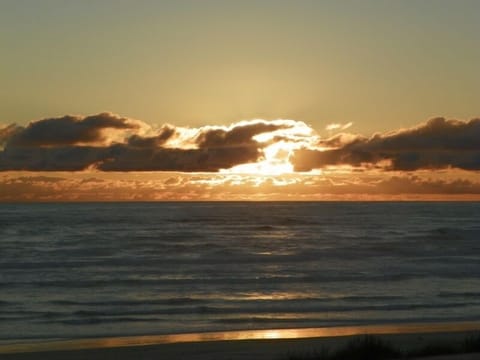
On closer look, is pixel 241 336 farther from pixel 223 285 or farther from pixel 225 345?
pixel 223 285

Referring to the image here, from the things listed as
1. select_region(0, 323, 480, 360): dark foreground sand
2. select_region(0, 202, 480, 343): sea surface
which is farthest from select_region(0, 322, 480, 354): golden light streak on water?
select_region(0, 202, 480, 343): sea surface

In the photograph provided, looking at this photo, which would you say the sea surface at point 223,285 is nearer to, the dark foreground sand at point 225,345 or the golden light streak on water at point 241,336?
the golden light streak on water at point 241,336

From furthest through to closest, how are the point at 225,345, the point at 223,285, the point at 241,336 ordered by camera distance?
the point at 223,285
the point at 241,336
the point at 225,345

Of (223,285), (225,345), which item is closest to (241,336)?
(225,345)

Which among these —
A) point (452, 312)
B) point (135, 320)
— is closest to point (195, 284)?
point (135, 320)

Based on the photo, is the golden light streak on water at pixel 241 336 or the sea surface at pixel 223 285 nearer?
the golden light streak on water at pixel 241 336

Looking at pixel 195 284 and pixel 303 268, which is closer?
pixel 195 284

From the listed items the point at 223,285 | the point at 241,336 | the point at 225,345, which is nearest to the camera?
the point at 225,345

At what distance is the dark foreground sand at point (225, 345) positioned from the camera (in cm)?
1708

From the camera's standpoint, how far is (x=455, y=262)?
41.8m

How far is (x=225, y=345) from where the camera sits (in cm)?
1858

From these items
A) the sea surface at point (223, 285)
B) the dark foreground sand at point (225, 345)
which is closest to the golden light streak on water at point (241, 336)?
the dark foreground sand at point (225, 345)

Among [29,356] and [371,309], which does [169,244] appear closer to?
[371,309]

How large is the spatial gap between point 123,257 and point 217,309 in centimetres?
2017
